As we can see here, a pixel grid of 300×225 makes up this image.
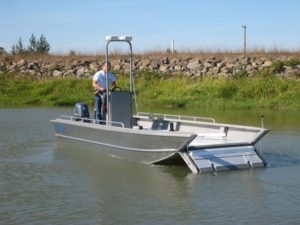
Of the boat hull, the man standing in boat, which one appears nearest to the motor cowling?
the boat hull

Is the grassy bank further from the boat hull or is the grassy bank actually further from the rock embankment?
the boat hull

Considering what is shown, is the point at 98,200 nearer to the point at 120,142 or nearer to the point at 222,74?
the point at 120,142

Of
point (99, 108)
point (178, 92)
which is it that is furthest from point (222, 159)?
point (178, 92)

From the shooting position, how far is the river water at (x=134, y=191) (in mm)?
7879

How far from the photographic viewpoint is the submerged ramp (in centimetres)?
1087

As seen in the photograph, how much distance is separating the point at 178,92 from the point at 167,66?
5248 millimetres

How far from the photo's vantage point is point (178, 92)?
2936cm

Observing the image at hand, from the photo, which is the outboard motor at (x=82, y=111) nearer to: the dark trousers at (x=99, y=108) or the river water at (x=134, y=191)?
the dark trousers at (x=99, y=108)

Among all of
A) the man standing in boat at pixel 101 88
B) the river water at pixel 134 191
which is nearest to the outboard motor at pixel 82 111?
the man standing in boat at pixel 101 88

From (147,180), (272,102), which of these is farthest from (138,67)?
(147,180)

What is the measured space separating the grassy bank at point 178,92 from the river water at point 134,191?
12520mm

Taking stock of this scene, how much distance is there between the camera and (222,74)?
3153 cm

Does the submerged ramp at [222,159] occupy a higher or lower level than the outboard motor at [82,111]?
lower

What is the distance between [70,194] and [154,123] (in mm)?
5634
